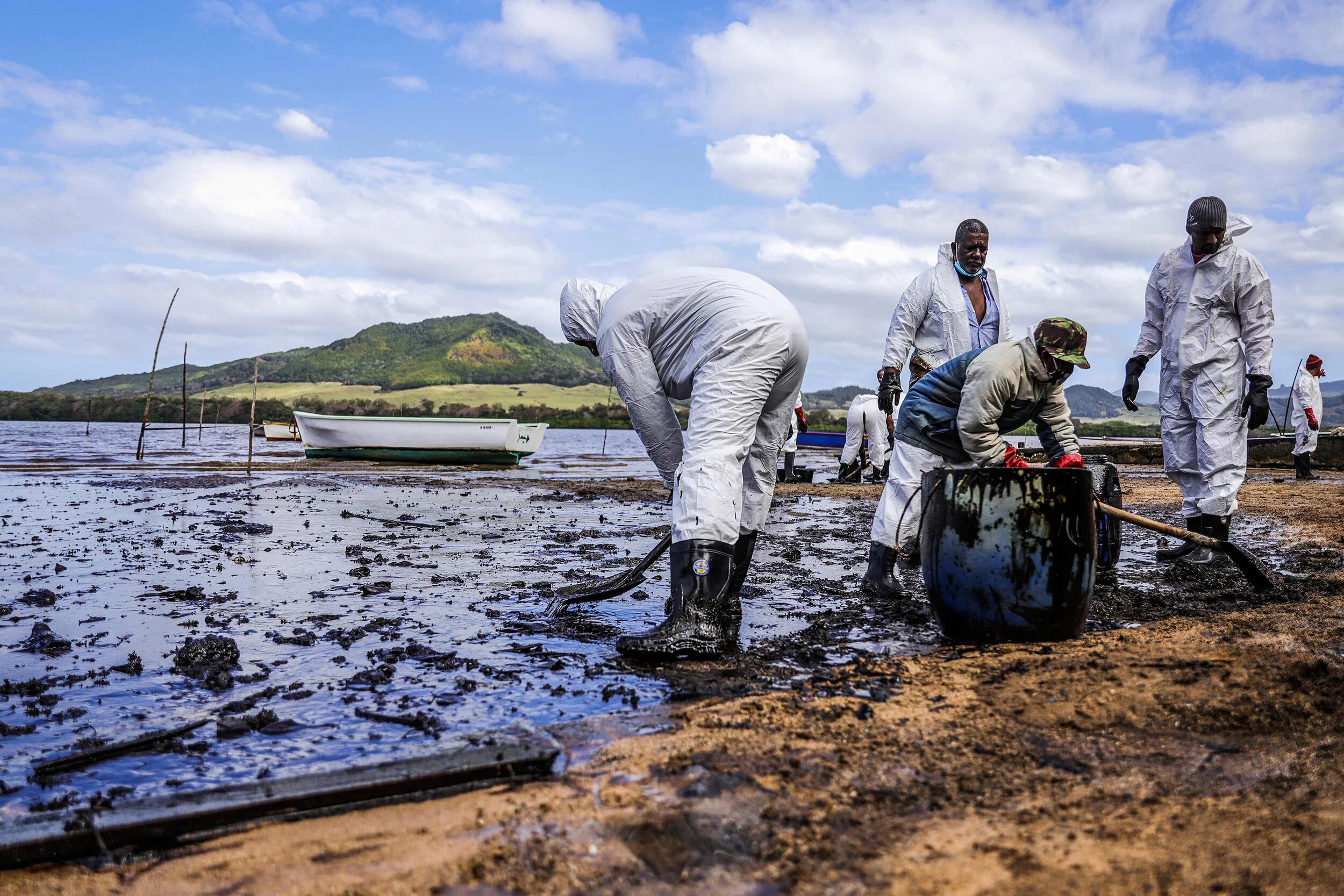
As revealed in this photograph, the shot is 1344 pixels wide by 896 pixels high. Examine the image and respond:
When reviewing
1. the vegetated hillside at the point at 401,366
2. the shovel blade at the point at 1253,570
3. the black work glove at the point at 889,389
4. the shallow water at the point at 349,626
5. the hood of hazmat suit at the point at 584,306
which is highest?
the vegetated hillside at the point at 401,366

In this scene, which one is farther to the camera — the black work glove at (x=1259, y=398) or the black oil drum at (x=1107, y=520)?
the black work glove at (x=1259, y=398)

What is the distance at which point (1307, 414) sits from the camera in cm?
1730

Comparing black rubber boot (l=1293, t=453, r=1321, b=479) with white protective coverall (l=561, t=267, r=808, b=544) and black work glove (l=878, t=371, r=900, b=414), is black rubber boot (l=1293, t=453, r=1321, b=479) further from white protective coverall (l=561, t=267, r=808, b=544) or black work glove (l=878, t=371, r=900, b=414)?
white protective coverall (l=561, t=267, r=808, b=544)

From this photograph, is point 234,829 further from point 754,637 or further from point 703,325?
point 703,325

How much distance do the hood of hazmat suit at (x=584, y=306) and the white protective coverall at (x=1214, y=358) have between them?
4221mm

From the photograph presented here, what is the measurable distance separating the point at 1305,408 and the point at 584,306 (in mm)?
18192

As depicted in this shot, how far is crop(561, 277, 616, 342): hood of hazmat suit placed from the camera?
4.56 meters

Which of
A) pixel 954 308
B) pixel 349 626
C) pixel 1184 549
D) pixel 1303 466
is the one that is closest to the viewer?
pixel 349 626

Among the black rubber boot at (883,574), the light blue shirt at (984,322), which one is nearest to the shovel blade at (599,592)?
the black rubber boot at (883,574)

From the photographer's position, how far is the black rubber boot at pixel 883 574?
5.20 m

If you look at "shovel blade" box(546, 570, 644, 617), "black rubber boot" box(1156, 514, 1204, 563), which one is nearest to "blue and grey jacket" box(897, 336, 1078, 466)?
"shovel blade" box(546, 570, 644, 617)

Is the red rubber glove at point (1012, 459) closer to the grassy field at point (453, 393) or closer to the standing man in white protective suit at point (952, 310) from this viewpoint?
the standing man in white protective suit at point (952, 310)

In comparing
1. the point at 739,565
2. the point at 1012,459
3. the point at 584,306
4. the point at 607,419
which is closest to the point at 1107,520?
the point at 1012,459

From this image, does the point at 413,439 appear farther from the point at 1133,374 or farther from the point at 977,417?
the point at 977,417
